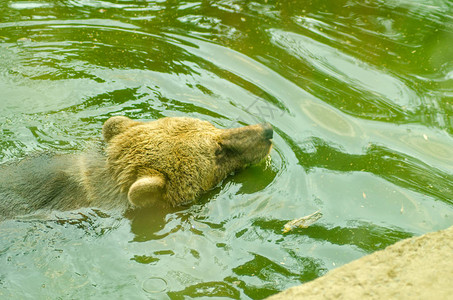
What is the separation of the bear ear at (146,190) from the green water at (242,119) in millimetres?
339

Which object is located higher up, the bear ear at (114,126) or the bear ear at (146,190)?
the bear ear at (114,126)

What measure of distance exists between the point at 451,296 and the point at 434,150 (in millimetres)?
3013

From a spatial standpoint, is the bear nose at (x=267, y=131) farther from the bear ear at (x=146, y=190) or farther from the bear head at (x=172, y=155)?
the bear ear at (x=146, y=190)

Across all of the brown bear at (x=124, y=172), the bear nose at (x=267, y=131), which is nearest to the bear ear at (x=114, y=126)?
the brown bear at (x=124, y=172)

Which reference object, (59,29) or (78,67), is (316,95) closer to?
(78,67)

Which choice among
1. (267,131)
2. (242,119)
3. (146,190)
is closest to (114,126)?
(146,190)

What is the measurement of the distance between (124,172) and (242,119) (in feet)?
6.46

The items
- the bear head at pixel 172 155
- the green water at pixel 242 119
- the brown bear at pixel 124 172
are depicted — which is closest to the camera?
the green water at pixel 242 119

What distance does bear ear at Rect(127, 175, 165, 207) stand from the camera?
14.8ft

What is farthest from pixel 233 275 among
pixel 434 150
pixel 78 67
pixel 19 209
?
pixel 78 67

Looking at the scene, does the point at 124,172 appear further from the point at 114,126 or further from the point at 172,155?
the point at 114,126

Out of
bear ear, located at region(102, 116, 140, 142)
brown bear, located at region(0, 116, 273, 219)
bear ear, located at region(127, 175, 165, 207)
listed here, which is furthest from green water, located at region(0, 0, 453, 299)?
bear ear, located at region(102, 116, 140, 142)

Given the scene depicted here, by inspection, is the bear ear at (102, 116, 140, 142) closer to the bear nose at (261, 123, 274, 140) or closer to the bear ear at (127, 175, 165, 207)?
the bear ear at (127, 175, 165, 207)

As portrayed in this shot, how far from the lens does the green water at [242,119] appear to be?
4.45m
